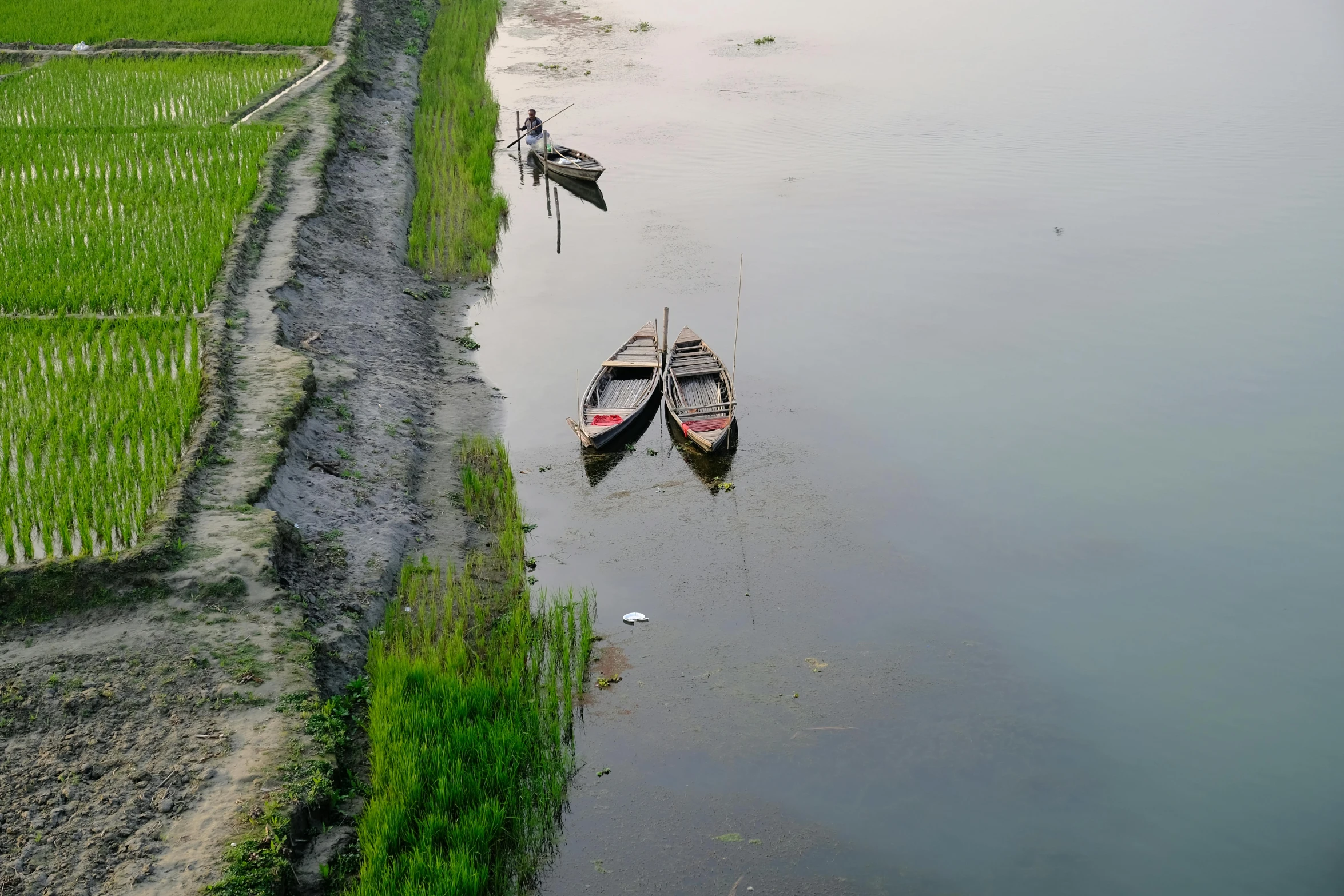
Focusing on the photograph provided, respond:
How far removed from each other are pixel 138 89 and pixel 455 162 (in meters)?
4.74

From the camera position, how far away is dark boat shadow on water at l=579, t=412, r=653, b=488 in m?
9.71

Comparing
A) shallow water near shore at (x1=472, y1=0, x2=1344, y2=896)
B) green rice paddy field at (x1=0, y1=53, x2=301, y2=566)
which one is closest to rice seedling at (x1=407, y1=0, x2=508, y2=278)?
shallow water near shore at (x1=472, y1=0, x2=1344, y2=896)

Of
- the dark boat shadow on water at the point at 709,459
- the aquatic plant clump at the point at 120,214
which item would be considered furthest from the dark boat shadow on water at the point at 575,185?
the dark boat shadow on water at the point at 709,459

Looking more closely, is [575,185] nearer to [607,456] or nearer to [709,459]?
[607,456]

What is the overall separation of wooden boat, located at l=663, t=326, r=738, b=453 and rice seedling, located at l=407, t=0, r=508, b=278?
12.6 feet

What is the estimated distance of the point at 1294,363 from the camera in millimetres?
11469

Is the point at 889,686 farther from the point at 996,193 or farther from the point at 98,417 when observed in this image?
the point at 996,193

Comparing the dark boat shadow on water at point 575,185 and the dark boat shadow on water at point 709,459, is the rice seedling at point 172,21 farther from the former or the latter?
the dark boat shadow on water at point 709,459

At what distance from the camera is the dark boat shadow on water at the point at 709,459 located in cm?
961

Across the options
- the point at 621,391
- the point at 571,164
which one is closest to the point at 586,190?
the point at 571,164

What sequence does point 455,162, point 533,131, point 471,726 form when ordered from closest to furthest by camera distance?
point 471,726 → point 455,162 → point 533,131

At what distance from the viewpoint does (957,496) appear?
931cm

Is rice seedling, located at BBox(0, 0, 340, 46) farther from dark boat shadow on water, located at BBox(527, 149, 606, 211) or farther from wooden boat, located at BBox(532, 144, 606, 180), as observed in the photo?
wooden boat, located at BBox(532, 144, 606, 180)

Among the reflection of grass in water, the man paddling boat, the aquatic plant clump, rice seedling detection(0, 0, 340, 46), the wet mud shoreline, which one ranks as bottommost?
the reflection of grass in water
